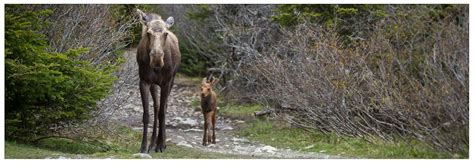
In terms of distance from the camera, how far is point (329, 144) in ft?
44.4

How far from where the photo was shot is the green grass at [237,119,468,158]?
11.3m

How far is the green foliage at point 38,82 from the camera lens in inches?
420

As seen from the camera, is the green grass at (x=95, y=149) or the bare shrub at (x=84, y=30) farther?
the bare shrub at (x=84, y=30)

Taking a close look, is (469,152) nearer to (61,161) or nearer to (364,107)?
(364,107)

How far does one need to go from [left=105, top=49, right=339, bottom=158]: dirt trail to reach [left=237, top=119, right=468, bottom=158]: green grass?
1.39 feet

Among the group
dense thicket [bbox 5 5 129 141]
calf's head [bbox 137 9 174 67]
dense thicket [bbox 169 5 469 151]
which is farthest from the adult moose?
dense thicket [bbox 169 5 469 151]

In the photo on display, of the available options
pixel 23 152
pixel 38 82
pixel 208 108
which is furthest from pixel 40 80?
pixel 208 108

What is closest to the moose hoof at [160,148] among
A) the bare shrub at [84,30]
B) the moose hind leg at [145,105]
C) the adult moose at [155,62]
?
the adult moose at [155,62]

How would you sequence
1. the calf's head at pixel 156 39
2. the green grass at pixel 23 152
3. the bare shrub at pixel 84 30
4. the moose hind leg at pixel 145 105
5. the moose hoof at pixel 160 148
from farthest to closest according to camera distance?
the bare shrub at pixel 84 30 → the moose hoof at pixel 160 148 → the moose hind leg at pixel 145 105 → the calf's head at pixel 156 39 → the green grass at pixel 23 152

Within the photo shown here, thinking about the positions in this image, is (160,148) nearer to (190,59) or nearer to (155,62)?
(155,62)

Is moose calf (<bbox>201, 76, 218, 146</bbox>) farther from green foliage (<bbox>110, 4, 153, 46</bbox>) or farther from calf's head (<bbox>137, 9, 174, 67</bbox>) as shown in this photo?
calf's head (<bbox>137, 9, 174, 67</bbox>)

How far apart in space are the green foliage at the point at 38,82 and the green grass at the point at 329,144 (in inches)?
167

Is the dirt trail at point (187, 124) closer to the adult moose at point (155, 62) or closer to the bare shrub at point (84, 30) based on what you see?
the bare shrub at point (84, 30)

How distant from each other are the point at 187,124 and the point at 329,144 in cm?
592
